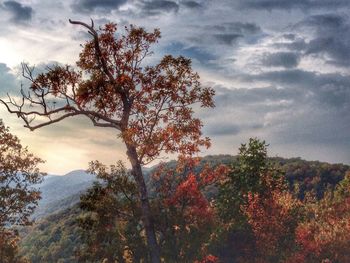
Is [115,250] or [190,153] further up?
[190,153]

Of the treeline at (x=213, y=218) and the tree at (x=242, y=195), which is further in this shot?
the tree at (x=242, y=195)

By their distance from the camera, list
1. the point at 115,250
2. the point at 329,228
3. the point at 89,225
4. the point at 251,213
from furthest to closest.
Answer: the point at 329,228 → the point at 251,213 → the point at 115,250 → the point at 89,225

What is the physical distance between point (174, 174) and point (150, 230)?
733 centimetres

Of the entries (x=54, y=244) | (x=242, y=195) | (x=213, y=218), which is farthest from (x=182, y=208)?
(x=54, y=244)

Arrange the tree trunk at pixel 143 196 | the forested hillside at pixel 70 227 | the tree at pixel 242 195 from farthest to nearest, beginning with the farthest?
the forested hillside at pixel 70 227, the tree at pixel 242 195, the tree trunk at pixel 143 196

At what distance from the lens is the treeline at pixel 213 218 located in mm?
29422

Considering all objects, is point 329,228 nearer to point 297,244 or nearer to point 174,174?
point 297,244

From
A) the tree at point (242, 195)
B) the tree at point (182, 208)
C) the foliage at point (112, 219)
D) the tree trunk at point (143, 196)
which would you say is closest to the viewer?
the tree trunk at point (143, 196)

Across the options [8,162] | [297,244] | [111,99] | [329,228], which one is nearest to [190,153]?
[111,99]

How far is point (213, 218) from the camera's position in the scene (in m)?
37.1

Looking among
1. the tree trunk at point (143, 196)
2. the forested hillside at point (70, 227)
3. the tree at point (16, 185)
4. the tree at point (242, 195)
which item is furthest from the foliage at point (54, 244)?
the tree trunk at point (143, 196)

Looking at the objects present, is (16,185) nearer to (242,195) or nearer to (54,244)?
(242,195)

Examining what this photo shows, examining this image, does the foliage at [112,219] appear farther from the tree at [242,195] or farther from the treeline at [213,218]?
the tree at [242,195]

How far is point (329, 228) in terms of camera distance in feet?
165
